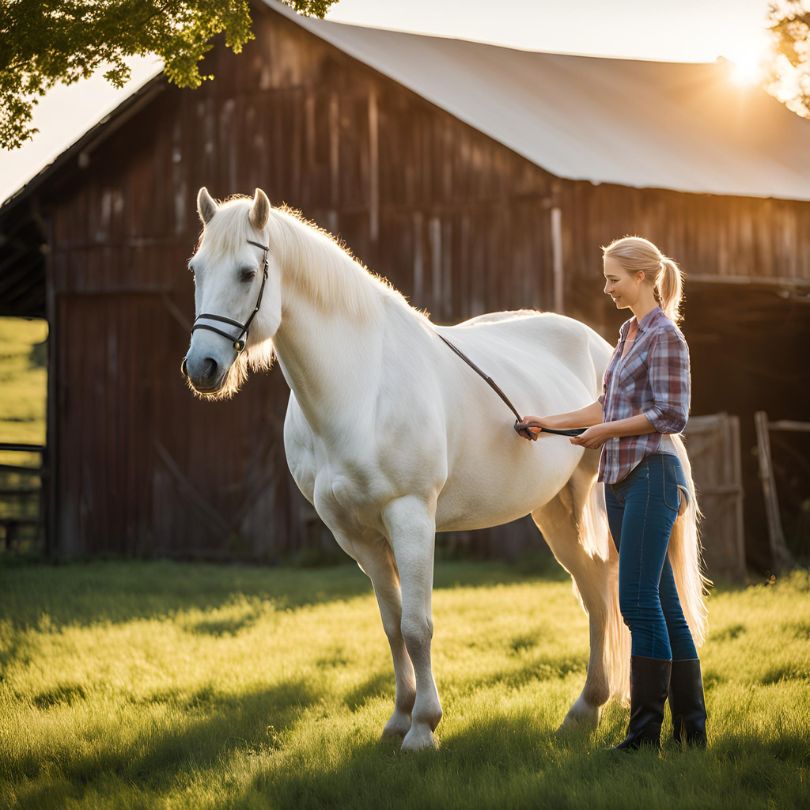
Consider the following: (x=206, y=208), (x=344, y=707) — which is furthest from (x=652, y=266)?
(x=344, y=707)

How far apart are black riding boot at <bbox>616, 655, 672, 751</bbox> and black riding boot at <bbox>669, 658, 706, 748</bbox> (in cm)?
14

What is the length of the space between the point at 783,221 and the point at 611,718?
12073 millimetres

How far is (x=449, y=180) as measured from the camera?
1364 centimetres

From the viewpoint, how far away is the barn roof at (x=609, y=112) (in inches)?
546

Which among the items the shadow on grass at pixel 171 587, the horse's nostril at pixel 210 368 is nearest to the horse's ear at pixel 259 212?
the horse's nostril at pixel 210 368

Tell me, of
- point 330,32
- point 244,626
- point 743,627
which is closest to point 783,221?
point 330,32

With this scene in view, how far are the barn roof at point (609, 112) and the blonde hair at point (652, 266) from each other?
324 inches

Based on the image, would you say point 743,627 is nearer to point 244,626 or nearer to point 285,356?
point 244,626

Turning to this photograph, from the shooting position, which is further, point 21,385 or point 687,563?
point 21,385

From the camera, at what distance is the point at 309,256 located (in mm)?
4562

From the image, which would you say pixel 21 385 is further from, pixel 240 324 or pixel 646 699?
pixel 646 699

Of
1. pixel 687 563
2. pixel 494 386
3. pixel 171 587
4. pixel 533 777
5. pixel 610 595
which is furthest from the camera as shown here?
pixel 171 587

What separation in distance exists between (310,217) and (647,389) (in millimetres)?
10768

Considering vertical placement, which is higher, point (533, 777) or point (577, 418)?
point (577, 418)
